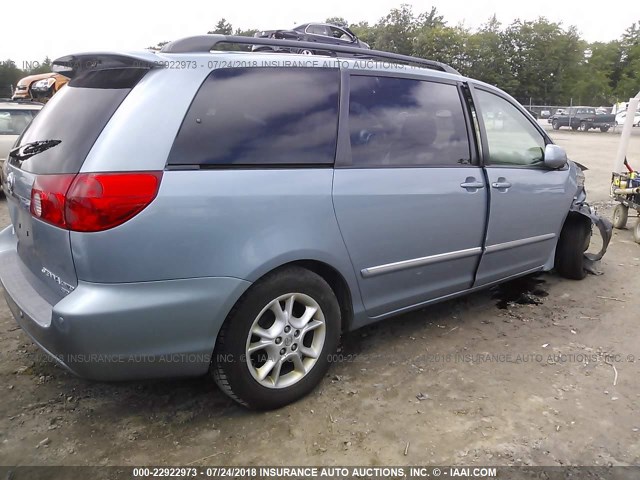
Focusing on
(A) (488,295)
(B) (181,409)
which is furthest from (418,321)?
(B) (181,409)

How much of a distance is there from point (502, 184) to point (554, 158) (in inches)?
27.0

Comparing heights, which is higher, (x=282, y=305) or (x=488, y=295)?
(x=282, y=305)

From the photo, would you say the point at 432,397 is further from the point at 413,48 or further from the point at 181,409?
the point at 413,48

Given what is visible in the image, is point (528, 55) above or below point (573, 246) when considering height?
above

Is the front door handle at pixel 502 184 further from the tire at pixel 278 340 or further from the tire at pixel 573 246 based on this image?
the tire at pixel 278 340

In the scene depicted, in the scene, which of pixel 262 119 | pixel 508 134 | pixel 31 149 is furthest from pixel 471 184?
pixel 31 149

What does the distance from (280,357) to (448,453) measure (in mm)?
893

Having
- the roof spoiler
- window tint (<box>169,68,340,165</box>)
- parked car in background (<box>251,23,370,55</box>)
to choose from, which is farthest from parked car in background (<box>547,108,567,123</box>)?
the roof spoiler

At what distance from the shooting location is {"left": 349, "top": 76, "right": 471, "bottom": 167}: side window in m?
2.75

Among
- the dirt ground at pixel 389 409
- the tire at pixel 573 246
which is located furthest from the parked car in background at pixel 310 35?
the tire at pixel 573 246

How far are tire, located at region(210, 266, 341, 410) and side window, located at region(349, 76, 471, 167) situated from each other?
2.50ft

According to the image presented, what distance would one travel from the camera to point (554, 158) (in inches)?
148

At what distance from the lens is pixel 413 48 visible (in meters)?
49.3

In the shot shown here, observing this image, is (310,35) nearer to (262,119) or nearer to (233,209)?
(262,119)
